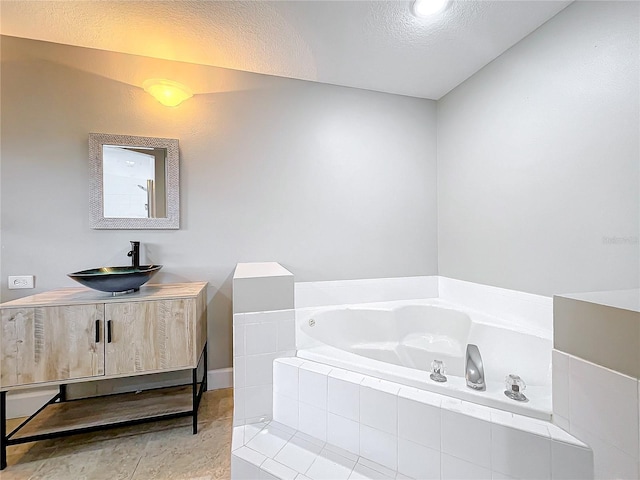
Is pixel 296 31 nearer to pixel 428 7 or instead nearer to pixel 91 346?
pixel 428 7

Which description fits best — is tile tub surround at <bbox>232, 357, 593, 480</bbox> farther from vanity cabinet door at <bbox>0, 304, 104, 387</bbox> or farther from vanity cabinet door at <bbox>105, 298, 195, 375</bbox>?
vanity cabinet door at <bbox>0, 304, 104, 387</bbox>

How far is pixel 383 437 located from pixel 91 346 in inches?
64.4

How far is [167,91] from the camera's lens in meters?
2.04

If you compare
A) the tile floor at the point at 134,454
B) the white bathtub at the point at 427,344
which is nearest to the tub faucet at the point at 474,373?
the white bathtub at the point at 427,344

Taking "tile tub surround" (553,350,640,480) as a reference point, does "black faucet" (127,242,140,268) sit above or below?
above

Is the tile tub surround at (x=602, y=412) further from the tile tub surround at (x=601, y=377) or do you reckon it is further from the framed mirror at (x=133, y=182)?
the framed mirror at (x=133, y=182)

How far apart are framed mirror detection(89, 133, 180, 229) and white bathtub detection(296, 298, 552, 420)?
1317mm

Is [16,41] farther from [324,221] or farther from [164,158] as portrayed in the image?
[324,221]

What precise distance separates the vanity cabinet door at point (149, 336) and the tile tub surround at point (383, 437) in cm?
63

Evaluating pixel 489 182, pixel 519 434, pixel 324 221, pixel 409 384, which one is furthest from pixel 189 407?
pixel 489 182

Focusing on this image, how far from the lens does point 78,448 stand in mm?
1596

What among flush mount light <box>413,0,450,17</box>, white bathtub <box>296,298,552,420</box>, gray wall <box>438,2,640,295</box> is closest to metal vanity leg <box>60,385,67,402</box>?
white bathtub <box>296,298,552,420</box>

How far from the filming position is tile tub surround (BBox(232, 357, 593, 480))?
97 cm

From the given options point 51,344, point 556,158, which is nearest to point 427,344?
point 556,158
